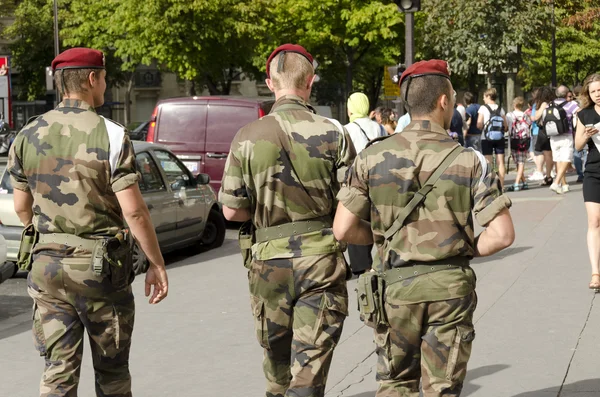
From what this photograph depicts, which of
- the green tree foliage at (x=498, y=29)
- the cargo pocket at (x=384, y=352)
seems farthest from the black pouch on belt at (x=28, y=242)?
the green tree foliage at (x=498, y=29)

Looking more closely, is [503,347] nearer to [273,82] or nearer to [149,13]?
[273,82]

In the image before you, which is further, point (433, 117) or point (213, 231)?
point (213, 231)

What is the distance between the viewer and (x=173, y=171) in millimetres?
11898

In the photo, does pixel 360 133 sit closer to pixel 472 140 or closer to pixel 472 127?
pixel 472 127

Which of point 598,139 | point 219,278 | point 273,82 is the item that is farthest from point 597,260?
point 273,82

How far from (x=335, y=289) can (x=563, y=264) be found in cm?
588

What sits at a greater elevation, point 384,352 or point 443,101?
point 443,101

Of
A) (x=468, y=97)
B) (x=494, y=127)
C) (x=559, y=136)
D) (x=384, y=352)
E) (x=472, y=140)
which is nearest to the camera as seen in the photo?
(x=384, y=352)

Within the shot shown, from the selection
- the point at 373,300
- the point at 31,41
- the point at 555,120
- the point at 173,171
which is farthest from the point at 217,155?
the point at 31,41

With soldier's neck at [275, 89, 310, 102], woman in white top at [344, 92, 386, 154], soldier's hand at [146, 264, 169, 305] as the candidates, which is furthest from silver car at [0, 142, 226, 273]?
soldier's neck at [275, 89, 310, 102]

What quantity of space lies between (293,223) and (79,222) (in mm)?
893

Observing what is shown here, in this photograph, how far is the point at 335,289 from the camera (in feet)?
Result: 14.7

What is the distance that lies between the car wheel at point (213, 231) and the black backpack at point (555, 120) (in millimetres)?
6564

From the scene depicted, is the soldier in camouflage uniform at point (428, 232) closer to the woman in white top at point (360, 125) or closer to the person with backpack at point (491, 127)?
the woman in white top at point (360, 125)
